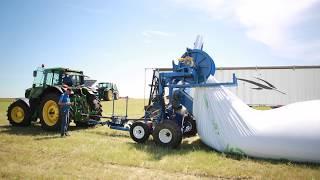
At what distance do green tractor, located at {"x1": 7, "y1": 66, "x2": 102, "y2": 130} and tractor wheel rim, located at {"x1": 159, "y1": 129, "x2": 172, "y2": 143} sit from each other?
384cm

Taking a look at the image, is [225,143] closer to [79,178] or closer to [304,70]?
[79,178]

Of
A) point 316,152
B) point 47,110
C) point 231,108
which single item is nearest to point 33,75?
point 47,110

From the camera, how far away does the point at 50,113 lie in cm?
1100

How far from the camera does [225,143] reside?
7.49 meters

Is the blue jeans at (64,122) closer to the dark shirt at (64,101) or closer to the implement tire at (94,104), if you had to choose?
the dark shirt at (64,101)

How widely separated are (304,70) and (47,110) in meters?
16.5

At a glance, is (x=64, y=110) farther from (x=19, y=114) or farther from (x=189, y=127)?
(x=189, y=127)

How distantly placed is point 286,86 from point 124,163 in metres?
16.5

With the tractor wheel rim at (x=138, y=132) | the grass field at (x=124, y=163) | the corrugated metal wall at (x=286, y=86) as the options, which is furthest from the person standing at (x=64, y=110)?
the corrugated metal wall at (x=286, y=86)

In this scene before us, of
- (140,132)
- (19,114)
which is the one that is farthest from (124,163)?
(19,114)

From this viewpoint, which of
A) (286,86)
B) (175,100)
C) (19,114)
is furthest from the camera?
(286,86)

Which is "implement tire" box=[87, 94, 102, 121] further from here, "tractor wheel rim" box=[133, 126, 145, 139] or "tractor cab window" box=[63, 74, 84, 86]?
"tractor wheel rim" box=[133, 126, 145, 139]

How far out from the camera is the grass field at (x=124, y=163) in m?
5.71

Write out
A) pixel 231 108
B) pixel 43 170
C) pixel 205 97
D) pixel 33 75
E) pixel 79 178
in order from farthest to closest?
pixel 33 75, pixel 205 97, pixel 231 108, pixel 43 170, pixel 79 178
